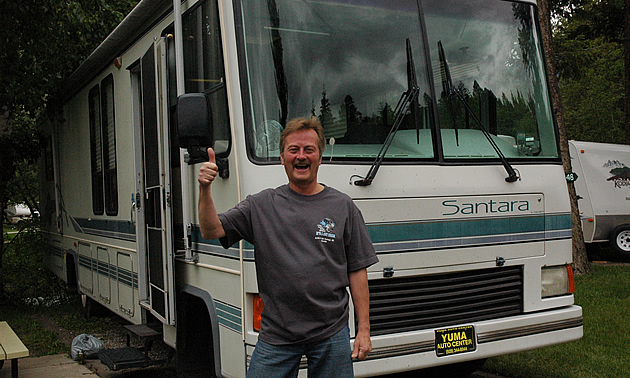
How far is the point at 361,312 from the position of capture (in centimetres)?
330

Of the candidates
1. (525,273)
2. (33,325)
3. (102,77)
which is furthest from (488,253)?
(33,325)

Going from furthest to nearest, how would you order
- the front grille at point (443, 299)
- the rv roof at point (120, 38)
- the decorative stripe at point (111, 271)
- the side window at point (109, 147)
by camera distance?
the side window at point (109, 147) → the decorative stripe at point (111, 271) → the rv roof at point (120, 38) → the front grille at point (443, 299)

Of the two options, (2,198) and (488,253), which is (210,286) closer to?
(488,253)

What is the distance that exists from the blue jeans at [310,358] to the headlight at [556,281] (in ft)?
7.51

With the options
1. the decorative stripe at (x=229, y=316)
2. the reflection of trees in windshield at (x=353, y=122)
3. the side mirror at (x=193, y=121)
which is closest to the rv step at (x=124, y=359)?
the decorative stripe at (x=229, y=316)

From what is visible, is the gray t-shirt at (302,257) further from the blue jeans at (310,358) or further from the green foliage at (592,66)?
the green foliage at (592,66)

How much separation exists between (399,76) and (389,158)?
0.59m

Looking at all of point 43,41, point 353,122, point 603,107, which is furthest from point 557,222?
point 603,107

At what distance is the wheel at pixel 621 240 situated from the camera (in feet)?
48.4

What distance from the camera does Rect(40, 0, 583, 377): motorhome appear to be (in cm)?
432

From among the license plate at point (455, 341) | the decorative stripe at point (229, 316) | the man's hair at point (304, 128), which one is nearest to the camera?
the man's hair at point (304, 128)

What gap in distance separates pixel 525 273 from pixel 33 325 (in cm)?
654

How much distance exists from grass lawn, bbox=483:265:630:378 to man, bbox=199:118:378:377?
3.28m

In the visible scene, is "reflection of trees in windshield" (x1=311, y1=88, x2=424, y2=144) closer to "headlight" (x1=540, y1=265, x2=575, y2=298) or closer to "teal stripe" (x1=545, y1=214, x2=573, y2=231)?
"teal stripe" (x1=545, y1=214, x2=573, y2=231)
